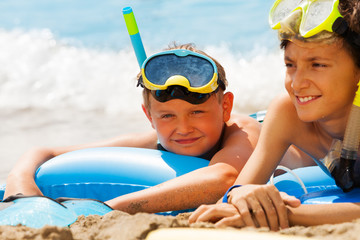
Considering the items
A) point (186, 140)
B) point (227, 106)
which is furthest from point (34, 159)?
point (227, 106)

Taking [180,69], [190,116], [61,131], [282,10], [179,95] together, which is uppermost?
[282,10]

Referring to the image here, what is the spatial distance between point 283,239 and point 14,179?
2050mm

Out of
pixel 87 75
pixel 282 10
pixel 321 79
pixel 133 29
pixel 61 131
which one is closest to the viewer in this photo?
pixel 321 79

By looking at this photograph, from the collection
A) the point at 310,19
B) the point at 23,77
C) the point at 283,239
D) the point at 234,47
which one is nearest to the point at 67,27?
the point at 23,77

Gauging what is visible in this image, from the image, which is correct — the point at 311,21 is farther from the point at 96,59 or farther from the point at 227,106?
the point at 96,59

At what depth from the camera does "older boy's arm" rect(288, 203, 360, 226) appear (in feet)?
7.35

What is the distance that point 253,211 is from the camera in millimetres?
2209

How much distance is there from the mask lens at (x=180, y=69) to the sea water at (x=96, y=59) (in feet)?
6.80

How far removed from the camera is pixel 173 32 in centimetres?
1121

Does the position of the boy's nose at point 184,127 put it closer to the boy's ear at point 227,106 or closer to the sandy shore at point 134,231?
the boy's ear at point 227,106

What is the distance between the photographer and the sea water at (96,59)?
22.8 ft

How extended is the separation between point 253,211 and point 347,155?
526mm

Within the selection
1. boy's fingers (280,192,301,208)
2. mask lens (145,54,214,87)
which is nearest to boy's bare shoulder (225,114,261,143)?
mask lens (145,54,214,87)

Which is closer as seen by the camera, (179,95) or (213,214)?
(213,214)
